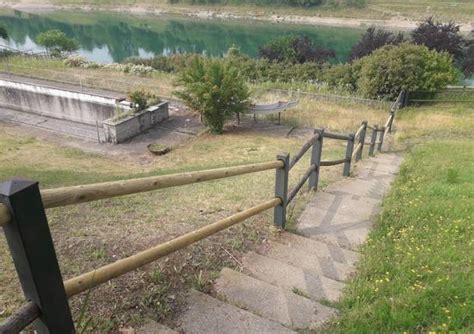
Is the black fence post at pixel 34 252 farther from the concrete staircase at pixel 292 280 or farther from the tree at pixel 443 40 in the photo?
the tree at pixel 443 40

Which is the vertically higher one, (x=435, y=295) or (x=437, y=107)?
(x=435, y=295)

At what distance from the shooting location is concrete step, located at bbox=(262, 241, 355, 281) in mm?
3732

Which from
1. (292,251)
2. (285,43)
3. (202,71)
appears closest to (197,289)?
(292,251)

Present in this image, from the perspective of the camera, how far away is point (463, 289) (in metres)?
2.94

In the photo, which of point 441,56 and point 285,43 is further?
point 285,43

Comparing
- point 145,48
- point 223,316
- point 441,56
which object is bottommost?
point 145,48

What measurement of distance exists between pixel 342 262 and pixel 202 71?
12775 mm

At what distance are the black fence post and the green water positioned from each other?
1992 inches

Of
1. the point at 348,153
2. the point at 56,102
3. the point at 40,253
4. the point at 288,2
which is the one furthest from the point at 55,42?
the point at 288,2

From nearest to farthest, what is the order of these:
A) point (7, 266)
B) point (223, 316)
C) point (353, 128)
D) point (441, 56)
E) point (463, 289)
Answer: point (223, 316), point (463, 289), point (7, 266), point (353, 128), point (441, 56)

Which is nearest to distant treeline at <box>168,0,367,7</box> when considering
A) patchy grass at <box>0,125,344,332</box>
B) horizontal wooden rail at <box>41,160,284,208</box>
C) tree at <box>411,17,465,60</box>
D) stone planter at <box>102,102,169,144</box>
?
tree at <box>411,17,465,60</box>

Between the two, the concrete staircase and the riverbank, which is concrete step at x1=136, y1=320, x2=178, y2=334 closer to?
the concrete staircase

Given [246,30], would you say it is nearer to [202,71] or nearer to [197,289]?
[202,71]

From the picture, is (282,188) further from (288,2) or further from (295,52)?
(288,2)
